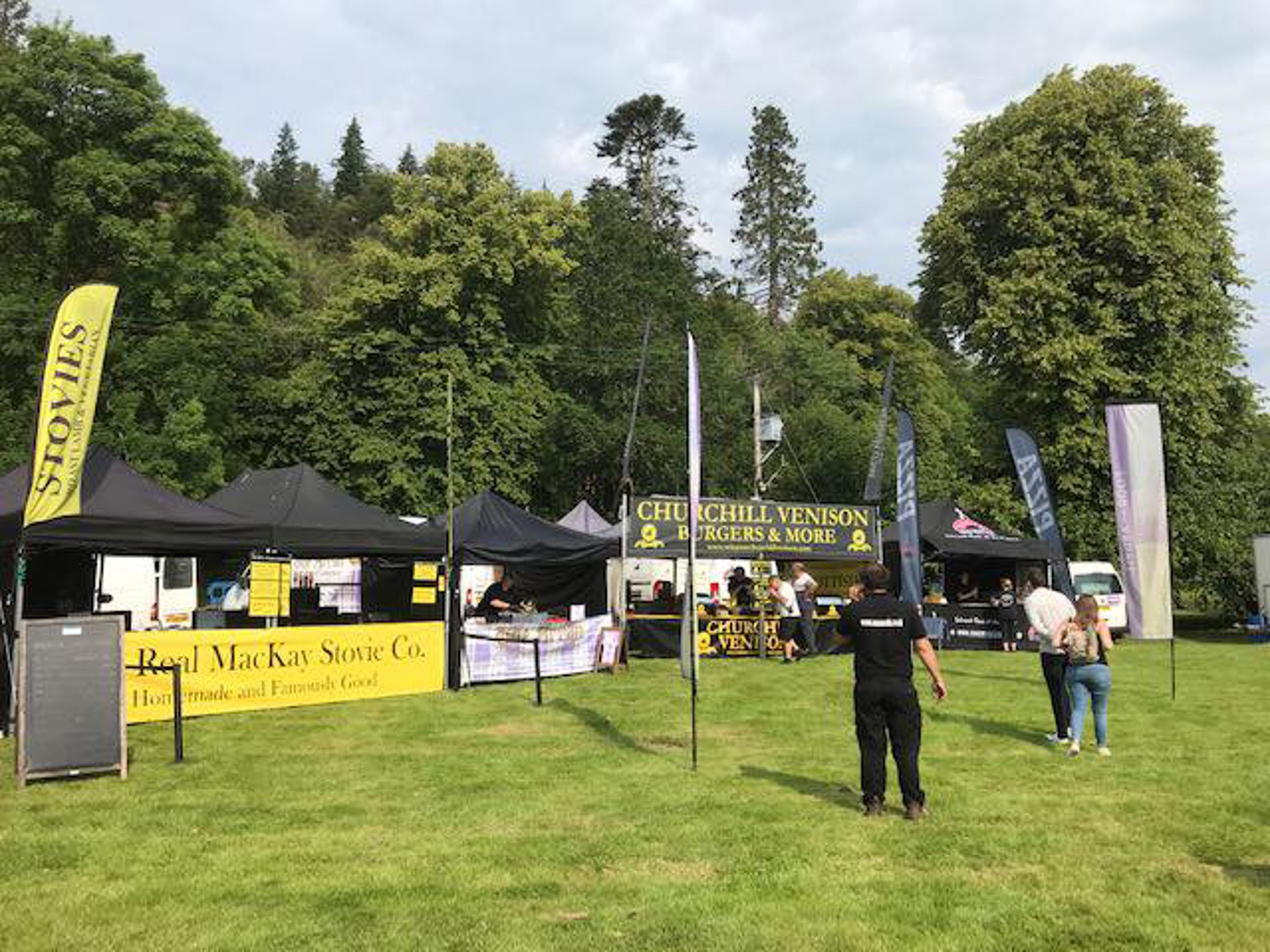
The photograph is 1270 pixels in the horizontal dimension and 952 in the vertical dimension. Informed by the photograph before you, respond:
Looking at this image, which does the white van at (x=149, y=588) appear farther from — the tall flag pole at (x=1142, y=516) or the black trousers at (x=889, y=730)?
the tall flag pole at (x=1142, y=516)

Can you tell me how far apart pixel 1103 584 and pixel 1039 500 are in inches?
421

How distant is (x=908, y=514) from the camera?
17797mm

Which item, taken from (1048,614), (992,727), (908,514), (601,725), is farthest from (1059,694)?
(908,514)

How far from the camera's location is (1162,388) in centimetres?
2847

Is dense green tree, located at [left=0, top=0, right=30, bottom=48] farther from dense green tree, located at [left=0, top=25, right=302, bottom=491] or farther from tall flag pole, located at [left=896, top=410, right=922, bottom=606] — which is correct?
tall flag pole, located at [left=896, top=410, right=922, bottom=606]

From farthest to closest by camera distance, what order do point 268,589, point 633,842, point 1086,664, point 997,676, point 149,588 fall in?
point 149,588, point 997,676, point 268,589, point 1086,664, point 633,842

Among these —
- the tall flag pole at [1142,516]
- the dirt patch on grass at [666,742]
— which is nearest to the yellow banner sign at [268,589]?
the dirt patch on grass at [666,742]

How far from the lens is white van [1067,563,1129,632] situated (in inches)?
972

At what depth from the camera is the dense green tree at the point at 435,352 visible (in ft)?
110

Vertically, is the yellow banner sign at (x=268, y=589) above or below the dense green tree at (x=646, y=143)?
below

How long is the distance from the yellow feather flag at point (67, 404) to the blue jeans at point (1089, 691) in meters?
9.58

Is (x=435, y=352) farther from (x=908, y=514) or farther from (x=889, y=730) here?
(x=889, y=730)

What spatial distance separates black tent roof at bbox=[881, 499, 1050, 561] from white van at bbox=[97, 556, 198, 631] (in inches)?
594

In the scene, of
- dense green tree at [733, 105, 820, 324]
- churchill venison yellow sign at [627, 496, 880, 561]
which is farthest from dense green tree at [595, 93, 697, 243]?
churchill venison yellow sign at [627, 496, 880, 561]
